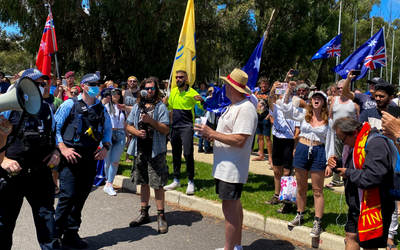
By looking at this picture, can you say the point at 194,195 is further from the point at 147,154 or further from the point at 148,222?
the point at 147,154

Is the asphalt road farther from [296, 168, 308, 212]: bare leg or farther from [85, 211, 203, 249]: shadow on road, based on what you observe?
[296, 168, 308, 212]: bare leg

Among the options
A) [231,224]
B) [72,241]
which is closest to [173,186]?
[72,241]

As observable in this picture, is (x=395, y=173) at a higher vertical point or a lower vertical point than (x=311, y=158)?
higher

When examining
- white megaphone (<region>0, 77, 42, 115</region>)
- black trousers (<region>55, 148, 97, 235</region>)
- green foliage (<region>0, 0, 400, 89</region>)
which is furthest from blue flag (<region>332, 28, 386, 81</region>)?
green foliage (<region>0, 0, 400, 89</region>)

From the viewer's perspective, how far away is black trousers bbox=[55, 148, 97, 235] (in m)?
4.15

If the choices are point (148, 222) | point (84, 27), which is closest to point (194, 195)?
point (148, 222)

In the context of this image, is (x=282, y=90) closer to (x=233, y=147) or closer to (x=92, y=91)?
(x=233, y=147)

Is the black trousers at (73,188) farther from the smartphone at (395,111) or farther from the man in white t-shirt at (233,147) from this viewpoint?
the smartphone at (395,111)

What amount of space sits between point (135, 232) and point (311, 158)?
264 cm

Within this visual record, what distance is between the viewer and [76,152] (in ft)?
13.9

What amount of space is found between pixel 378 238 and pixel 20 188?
11.0ft

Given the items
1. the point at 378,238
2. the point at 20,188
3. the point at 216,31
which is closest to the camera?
the point at 378,238

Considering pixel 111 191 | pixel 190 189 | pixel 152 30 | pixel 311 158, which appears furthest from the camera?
pixel 152 30

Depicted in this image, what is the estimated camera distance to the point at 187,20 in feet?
25.4
